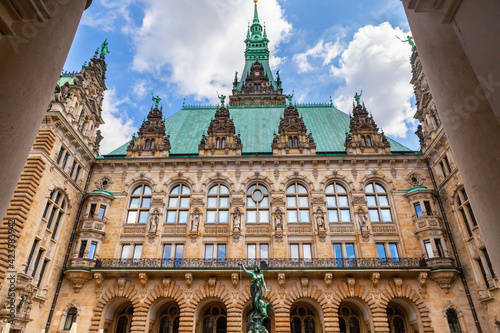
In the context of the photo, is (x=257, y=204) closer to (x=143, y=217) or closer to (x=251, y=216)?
(x=251, y=216)

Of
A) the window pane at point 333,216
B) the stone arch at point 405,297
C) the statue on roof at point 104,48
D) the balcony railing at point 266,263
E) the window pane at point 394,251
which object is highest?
the statue on roof at point 104,48

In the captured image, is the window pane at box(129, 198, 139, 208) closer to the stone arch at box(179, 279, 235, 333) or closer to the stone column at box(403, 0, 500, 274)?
the stone arch at box(179, 279, 235, 333)

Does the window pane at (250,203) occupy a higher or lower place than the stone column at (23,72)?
higher

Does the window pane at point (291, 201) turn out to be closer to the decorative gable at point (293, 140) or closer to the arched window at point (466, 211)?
the decorative gable at point (293, 140)

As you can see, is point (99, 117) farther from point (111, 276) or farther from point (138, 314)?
point (138, 314)

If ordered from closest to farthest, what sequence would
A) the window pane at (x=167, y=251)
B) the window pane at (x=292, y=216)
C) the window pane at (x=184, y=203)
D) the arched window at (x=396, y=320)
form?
the arched window at (x=396, y=320) → the window pane at (x=167, y=251) → the window pane at (x=292, y=216) → the window pane at (x=184, y=203)

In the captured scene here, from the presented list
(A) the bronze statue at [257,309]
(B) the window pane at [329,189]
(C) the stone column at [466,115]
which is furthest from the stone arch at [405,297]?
(C) the stone column at [466,115]

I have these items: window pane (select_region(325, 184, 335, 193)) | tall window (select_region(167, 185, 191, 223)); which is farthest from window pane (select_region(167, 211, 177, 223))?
window pane (select_region(325, 184, 335, 193))

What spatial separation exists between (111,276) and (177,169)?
868 cm

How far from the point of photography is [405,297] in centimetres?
1977

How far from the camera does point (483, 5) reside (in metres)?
3.08

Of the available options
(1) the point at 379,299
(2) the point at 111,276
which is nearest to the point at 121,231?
(2) the point at 111,276

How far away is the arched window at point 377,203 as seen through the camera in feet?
76.4

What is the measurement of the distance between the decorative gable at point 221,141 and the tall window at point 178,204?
3263 mm
